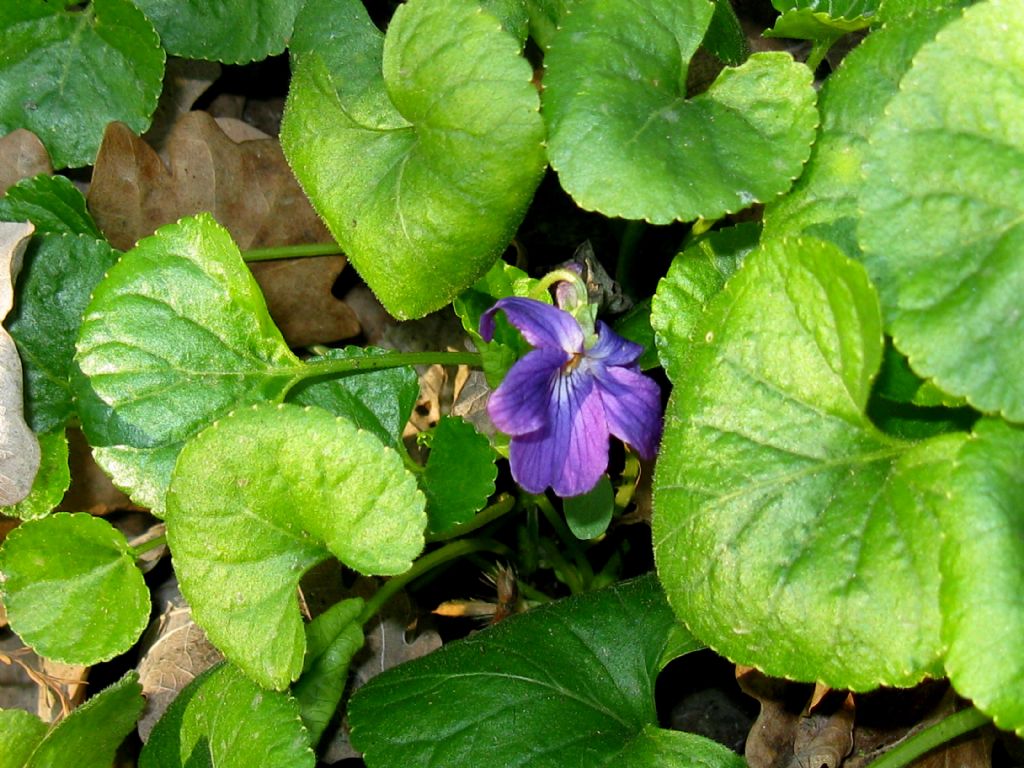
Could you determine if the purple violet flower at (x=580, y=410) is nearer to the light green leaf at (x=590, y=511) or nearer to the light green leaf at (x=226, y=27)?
the light green leaf at (x=590, y=511)

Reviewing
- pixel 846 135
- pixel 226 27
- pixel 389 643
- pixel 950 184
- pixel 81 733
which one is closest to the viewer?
pixel 950 184

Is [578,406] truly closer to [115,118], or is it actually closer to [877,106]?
[877,106]

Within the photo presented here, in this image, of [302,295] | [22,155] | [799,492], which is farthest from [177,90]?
[799,492]

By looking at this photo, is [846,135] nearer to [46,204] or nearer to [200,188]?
[200,188]

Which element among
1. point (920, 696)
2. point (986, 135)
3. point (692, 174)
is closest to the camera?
point (986, 135)

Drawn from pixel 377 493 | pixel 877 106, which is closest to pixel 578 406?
pixel 377 493

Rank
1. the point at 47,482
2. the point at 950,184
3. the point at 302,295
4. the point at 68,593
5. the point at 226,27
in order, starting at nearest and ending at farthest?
the point at 950,184 → the point at 68,593 → the point at 47,482 → the point at 226,27 → the point at 302,295
